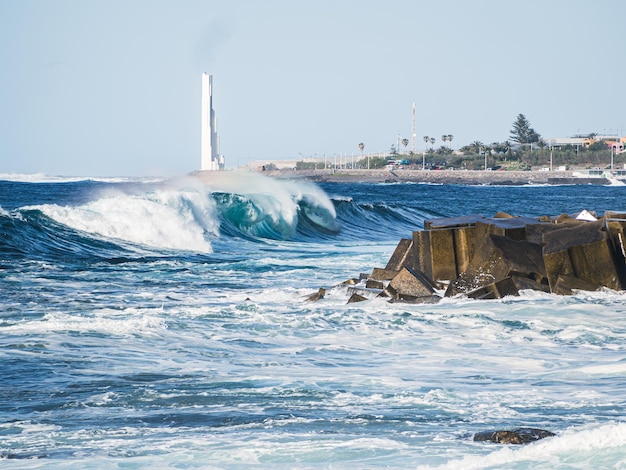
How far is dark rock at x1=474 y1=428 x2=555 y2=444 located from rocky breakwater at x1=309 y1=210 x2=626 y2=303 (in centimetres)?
598

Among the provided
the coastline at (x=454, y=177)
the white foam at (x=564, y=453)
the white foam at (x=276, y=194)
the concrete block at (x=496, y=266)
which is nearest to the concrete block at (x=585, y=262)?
the concrete block at (x=496, y=266)

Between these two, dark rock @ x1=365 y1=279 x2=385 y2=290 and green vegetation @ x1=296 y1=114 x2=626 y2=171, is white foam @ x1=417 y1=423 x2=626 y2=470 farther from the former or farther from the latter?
Result: green vegetation @ x1=296 y1=114 x2=626 y2=171

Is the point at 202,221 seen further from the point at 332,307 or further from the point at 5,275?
the point at 332,307

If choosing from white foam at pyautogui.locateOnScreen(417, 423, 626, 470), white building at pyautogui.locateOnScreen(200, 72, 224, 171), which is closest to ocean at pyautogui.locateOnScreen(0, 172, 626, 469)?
white foam at pyautogui.locateOnScreen(417, 423, 626, 470)

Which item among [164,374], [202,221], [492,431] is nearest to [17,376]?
[164,374]

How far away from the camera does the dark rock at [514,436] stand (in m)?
6.10

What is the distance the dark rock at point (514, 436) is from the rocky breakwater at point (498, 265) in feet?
19.6

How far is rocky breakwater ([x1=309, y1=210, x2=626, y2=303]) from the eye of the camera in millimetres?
12539

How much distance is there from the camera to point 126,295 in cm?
1352

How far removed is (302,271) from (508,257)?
206 inches

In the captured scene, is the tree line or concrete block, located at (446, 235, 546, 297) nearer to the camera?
concrete block, located at (446, 235, 546, 297)

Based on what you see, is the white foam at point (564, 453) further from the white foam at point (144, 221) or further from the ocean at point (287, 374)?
the white foam at point (144, 221)

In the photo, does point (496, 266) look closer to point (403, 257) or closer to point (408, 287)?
point (408, 287)

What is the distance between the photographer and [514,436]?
20.1ft
